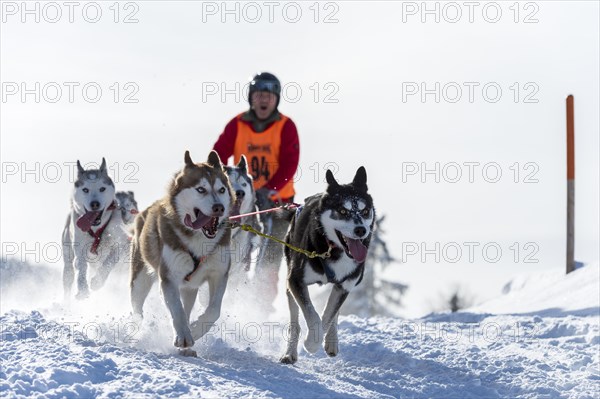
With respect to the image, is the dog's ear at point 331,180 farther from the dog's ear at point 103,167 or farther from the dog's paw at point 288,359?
the dog's ear at point 103,167

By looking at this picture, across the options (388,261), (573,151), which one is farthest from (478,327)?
(388,261)

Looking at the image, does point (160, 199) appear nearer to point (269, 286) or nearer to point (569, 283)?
point (269, 286)

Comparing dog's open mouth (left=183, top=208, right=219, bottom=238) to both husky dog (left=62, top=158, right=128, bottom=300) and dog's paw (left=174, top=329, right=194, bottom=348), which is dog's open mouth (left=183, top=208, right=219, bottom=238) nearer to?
dog's paw (left=174, top=329, right=194, bottom=348)

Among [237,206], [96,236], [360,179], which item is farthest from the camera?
[96,236]

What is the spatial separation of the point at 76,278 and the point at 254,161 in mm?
1983

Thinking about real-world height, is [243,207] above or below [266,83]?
below

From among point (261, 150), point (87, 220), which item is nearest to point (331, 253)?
point (261, 150)

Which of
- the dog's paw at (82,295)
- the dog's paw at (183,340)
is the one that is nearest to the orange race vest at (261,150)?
the dog's paw at (82,295)

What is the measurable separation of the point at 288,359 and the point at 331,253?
796 mm

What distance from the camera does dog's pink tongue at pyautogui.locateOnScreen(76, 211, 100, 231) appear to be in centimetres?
877

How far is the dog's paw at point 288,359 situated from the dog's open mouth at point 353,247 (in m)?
0.82

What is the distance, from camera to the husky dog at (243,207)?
7959mm

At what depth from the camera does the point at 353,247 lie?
6184mm

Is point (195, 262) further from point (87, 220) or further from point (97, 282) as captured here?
point (97, 282)
